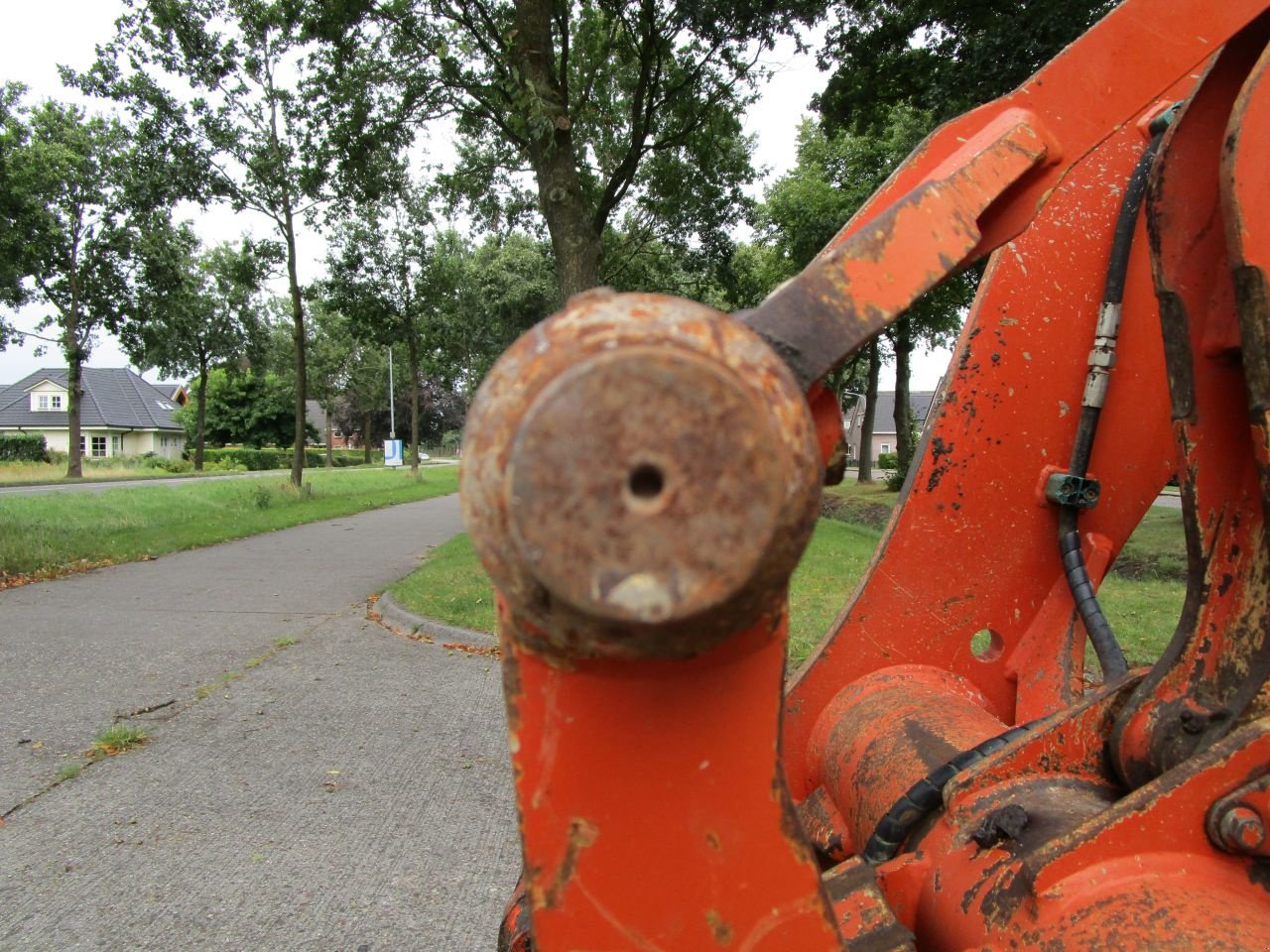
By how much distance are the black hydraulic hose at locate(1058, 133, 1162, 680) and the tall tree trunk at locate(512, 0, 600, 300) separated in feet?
28.2

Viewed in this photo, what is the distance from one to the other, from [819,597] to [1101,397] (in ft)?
22.0

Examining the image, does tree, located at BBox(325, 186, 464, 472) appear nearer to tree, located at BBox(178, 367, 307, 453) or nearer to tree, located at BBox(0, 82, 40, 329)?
tree, located at BBox(0, 82, 40, 329)

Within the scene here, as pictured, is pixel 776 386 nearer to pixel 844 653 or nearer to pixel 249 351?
pixel 844 653

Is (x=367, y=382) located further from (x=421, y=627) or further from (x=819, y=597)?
(x=819, y=597)

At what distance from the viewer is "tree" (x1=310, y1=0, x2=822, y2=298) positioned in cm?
1057

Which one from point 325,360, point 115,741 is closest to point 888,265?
point 115,741

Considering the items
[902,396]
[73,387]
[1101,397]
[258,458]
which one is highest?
[73,387]

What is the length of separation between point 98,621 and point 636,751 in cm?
847

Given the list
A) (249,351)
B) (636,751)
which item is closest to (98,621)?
(636,751)

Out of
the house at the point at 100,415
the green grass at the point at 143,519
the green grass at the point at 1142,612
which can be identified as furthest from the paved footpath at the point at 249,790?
the house at the point at 100,415

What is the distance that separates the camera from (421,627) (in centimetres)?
762

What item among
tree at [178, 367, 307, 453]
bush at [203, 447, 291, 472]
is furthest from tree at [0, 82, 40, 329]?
tree at [178, 367, 307, 453]

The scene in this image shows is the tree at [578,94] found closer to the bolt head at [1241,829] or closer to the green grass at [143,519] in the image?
the green grass at [143,519]

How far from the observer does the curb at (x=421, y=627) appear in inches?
282
